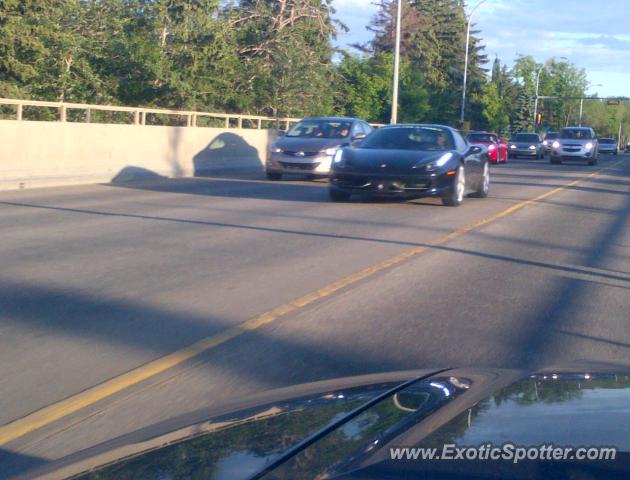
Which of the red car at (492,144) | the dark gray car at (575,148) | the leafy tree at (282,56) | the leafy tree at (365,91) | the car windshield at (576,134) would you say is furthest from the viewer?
the leafy tree at (365,91)

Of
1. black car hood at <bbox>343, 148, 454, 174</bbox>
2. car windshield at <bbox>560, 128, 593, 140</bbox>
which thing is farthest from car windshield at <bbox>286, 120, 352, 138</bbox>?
car windshield at <bbox>560, 128, 593, 140</bbox>

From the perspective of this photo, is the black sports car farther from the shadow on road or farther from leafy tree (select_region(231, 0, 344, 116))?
leafy tree (select_region(231, 0, 344, 116))

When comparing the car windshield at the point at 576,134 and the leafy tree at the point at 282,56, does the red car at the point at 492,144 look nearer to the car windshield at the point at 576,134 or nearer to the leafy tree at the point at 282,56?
the car windshield at the point at 576,134

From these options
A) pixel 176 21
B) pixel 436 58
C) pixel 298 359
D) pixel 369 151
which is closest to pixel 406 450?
pixel 298 359

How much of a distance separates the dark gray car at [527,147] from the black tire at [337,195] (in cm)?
3170

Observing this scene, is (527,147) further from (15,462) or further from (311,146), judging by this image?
(15,462)

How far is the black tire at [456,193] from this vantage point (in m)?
16.2

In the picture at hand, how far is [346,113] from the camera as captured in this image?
180ft

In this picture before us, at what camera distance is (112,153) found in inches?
813

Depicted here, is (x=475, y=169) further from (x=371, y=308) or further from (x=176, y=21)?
(x=176, y=21)

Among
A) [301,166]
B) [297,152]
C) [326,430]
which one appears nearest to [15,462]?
[326,430]

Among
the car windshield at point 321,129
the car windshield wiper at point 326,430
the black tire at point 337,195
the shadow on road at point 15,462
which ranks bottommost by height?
the shadow on road at point 15,462

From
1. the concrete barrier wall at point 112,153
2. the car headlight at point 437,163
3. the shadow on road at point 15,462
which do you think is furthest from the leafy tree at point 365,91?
the shadow on road at point 15,462

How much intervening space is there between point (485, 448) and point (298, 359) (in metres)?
3.92
